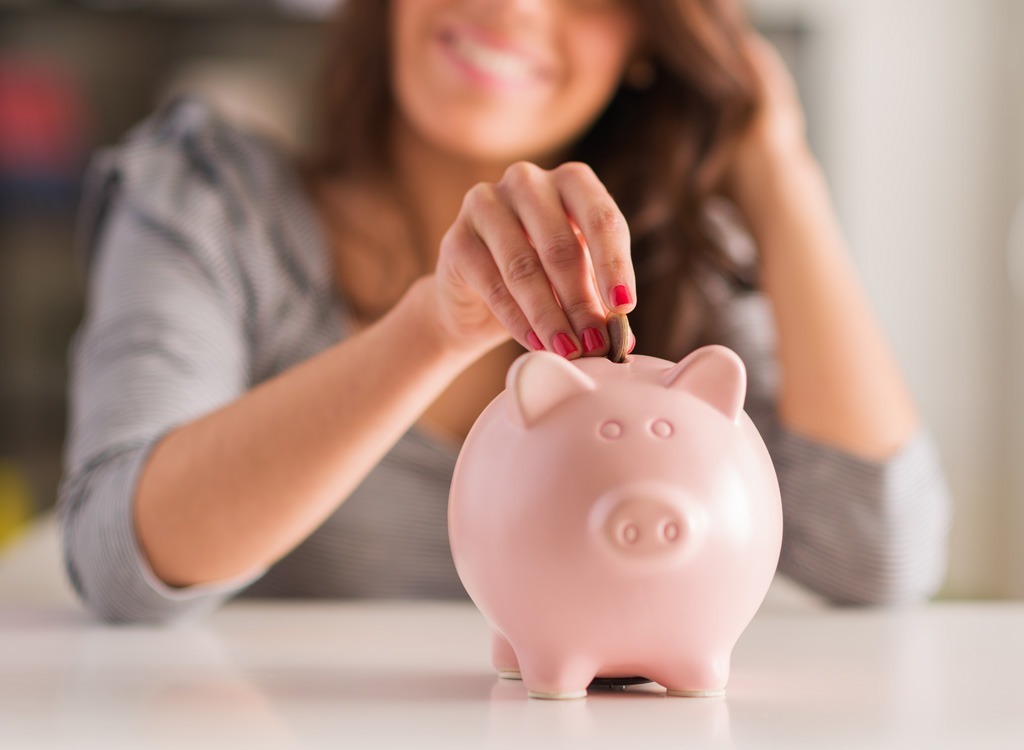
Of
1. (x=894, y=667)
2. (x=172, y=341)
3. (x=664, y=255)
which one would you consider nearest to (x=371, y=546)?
(x=172, y=341)

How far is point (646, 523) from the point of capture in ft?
1.56

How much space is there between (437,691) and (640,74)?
0.92 m

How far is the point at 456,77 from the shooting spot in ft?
3.70

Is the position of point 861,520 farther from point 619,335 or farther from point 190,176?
point 190,176

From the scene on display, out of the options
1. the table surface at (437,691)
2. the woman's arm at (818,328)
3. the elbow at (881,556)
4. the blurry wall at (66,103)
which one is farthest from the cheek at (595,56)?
the blurry wall at (66,103)

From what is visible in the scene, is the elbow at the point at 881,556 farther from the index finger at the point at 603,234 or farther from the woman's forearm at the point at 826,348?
the index finger at the point at 603,234

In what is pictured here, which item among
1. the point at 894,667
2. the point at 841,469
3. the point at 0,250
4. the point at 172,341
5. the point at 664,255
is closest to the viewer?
the point at 894,667

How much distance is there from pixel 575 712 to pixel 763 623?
0.34 metres

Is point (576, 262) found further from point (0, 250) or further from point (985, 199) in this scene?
point (985, 199)

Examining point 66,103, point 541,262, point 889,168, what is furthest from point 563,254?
point 889,168

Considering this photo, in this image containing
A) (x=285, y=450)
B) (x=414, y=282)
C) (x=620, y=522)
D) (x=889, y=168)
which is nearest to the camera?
(x=620, y=522)

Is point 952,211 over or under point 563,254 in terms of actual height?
under

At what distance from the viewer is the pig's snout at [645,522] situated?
0.48 m

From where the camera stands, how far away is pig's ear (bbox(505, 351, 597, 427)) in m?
0.50
